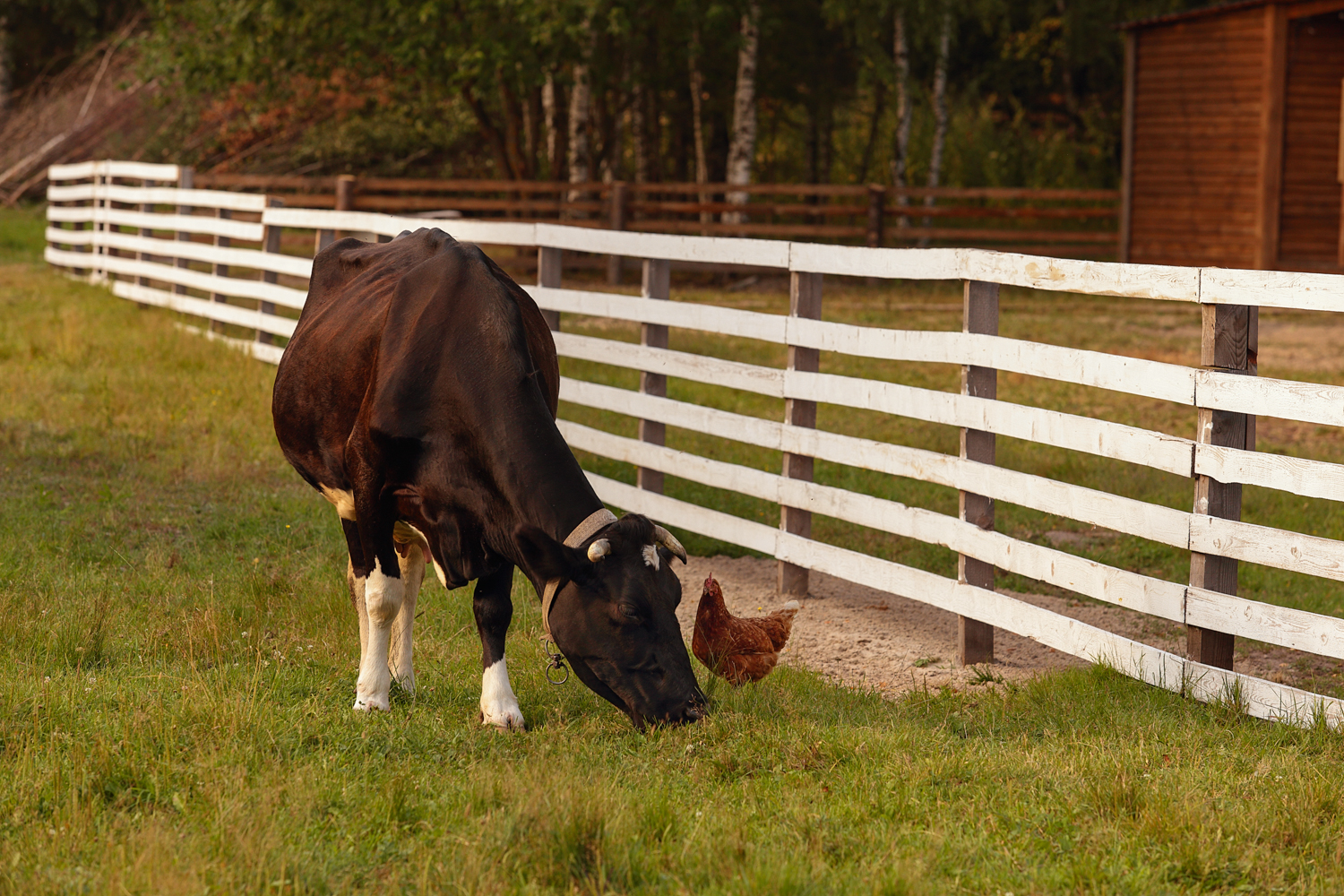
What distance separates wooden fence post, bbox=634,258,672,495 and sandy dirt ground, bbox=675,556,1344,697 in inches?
28.2

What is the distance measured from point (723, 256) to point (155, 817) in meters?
4.32

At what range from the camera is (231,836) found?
11.0ft

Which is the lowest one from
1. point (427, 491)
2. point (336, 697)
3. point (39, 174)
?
point (336, 697)

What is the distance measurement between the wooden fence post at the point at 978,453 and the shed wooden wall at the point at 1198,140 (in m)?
15.8

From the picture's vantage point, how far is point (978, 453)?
5734mm

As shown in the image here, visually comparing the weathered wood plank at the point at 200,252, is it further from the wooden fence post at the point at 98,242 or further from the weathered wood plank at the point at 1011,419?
the weathered wood plank at the point at 1011,419

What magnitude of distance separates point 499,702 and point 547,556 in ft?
2.11

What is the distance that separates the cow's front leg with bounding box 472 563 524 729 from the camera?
445 cm

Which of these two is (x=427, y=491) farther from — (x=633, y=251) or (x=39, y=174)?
(x=39, y=174)

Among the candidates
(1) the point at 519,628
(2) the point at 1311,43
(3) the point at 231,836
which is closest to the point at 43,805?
(3) the point at 231,836

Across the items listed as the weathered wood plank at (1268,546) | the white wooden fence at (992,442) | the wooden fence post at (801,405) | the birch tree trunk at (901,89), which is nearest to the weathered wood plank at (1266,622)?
the white wooden fence at (992,442)

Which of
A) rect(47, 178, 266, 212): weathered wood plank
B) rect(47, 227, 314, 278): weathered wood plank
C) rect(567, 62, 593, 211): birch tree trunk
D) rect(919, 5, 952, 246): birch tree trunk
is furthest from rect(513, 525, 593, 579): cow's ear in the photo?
rect(919, 5, 952, 246): birch tree trunk

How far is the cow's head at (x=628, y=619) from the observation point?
4.13m

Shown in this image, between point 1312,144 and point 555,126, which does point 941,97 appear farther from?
point 555,126
